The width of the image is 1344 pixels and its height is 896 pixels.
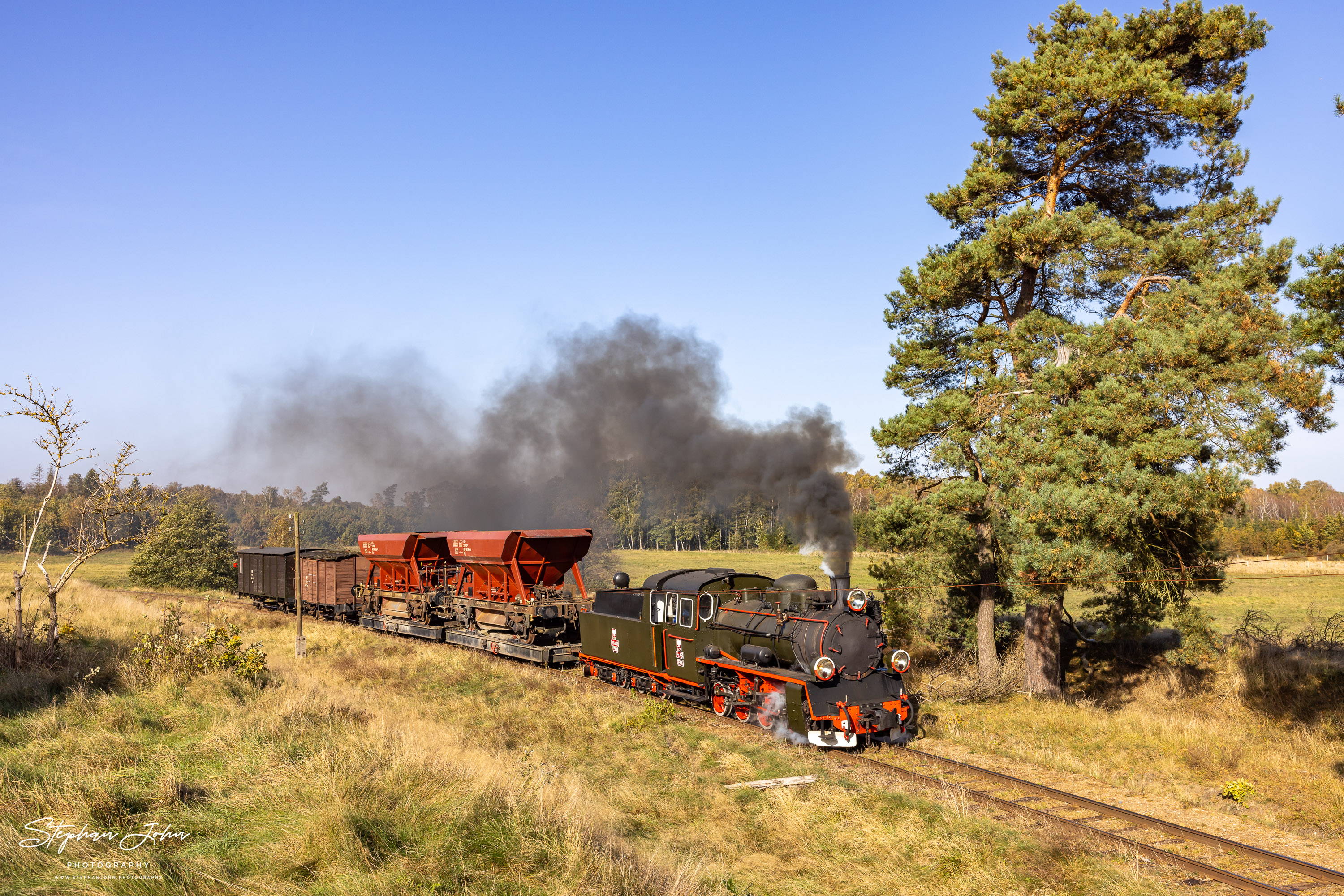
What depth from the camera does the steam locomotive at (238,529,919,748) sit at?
1254 centimetres

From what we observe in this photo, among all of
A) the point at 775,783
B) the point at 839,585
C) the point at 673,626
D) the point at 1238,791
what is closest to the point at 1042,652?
the point at 1238,791

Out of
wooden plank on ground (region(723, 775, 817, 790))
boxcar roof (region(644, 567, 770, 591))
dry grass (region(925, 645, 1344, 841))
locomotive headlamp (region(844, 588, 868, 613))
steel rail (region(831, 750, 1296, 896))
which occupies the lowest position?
dry grass (region(925, 645, 1344, 841))

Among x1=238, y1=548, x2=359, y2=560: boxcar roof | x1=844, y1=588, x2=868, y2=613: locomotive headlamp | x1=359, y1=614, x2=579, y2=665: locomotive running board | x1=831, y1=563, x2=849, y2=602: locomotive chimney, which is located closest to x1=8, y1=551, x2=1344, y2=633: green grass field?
x1=831, y1=563, x2=849, y2=602: locomotive chimney

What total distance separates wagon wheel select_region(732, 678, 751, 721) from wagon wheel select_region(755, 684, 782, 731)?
26cm

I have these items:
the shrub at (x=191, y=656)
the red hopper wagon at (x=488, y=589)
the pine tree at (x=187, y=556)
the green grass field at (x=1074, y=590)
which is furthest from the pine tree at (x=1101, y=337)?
the pine tree at (x=187, y=556)

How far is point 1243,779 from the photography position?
11.7 meters

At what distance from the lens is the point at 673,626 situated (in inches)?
604

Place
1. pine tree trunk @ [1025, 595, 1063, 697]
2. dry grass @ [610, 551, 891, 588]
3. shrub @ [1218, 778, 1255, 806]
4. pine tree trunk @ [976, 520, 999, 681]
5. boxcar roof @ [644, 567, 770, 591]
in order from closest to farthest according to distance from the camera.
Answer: shrub @ [1218, 778, 1255, 806] < boxcar roof @ [644, 567, 770, 591] < pine tree trunk @ [1025, 595, 1063, 697] < pine tree trunk @ [976, 520, 999, 681] < dry grass @ [610, 551, 891, 588]

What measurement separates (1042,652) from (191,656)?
59.9 feet

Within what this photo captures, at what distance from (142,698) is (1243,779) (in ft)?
57.3

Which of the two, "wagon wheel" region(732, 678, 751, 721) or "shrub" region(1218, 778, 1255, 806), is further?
"wagon wheel" region(732, 678, 751, 721)

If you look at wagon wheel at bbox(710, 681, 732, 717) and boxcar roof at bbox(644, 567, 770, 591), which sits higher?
boxcar roof at bbox(644, 567, 770, 591)

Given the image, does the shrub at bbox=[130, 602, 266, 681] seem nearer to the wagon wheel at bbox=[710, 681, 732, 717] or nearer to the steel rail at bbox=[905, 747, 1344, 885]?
the wagon wheel at bbox=[710, 681, 732, 717]

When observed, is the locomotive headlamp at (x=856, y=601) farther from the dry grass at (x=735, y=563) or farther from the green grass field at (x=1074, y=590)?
the dry grass at (x=735, y=563)
